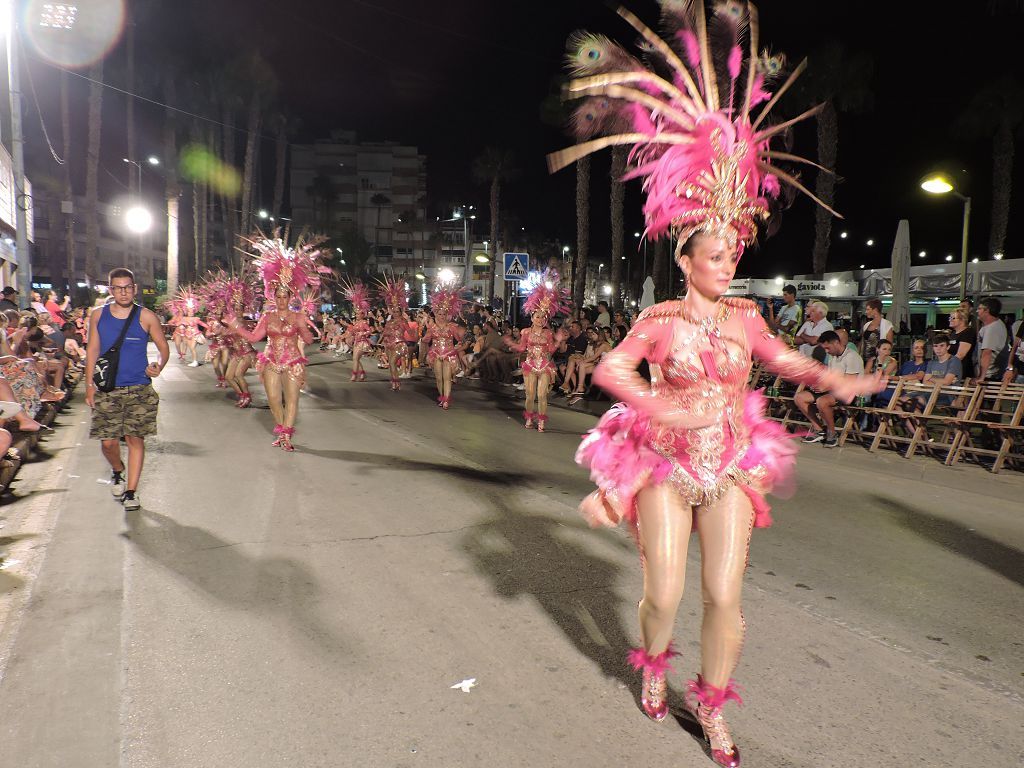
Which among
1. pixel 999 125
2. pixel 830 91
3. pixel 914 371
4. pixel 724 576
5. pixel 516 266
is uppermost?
pixel 830 91

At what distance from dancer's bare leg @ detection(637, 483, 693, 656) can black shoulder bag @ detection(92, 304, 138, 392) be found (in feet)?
17.0

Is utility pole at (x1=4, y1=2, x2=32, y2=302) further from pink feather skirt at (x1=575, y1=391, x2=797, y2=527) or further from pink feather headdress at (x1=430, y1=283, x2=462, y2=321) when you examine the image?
pink feather skirt at (x1=575, y1=391, x2=797, y2=527)

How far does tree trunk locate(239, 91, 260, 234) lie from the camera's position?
49281 millimetres

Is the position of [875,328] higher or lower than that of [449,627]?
higher

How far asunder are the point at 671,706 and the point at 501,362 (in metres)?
17.1

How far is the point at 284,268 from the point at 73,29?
72.2 ft

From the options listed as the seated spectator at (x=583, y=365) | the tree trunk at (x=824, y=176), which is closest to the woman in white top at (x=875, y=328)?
the seated spectator at (x=583, y=365)

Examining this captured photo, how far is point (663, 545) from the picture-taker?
122 inches

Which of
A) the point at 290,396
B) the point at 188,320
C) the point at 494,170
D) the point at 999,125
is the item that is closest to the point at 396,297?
the point at 188,320

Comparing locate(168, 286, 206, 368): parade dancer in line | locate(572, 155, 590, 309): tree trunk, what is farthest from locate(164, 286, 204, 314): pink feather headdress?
locate(572, 155, 590, 309): tree trunk

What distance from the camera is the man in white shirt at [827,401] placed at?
1106cm

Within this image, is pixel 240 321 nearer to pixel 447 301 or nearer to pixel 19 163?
pixel 447 301

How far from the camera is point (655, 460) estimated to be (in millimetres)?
3129

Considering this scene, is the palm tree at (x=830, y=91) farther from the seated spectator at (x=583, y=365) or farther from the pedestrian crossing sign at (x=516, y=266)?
the seated spectator at (x=583, y=365)
